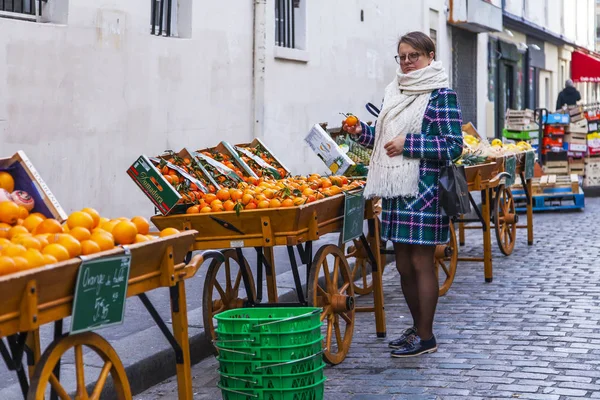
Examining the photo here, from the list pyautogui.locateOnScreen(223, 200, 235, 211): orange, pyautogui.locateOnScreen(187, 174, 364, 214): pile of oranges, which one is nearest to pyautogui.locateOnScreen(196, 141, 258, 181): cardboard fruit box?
pyautogui.locateOnScreen(187, 174, 364, 214): pile of oranges

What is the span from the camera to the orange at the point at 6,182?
4.50 metres

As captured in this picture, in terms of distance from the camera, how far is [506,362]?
5.96 metres

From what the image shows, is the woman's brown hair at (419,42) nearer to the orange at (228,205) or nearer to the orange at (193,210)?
the orange at (228,205)

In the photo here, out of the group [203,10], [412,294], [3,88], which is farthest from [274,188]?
[203,10]

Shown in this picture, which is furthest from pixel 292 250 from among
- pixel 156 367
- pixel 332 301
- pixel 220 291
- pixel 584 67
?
pixel 584 67

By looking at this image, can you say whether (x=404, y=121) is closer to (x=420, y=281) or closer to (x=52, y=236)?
(x=420, y=281)

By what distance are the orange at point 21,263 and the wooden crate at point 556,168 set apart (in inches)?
587

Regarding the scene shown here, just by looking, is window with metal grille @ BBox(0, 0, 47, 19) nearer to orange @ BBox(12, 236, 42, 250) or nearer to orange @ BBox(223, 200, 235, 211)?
orange @ BBox(223, 200, 235, 211)

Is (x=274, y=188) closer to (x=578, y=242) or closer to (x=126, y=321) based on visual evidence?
(x=126, y=321)

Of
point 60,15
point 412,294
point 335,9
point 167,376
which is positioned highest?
point 335,9

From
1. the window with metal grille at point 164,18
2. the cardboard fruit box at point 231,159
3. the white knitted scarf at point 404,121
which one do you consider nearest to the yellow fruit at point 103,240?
the white knitted scarf at point 404,121

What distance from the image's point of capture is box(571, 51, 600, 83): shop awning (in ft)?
124

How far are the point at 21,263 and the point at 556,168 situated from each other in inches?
600

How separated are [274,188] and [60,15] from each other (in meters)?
4.54
